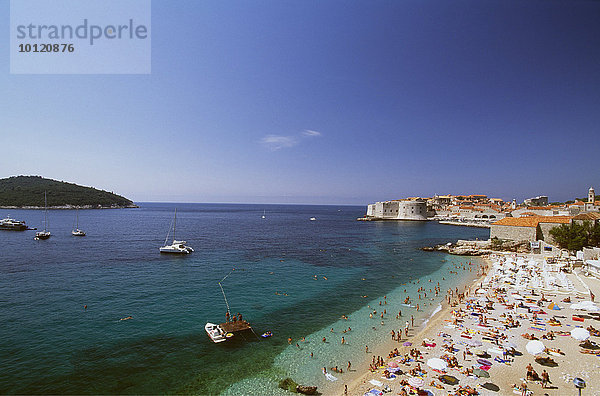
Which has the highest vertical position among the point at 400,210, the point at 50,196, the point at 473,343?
the point at 50,196

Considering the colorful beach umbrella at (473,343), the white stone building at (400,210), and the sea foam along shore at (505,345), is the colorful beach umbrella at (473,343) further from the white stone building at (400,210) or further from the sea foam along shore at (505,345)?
the white stone building at (400,210)

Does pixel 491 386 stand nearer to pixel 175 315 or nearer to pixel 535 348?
pixel 535 348

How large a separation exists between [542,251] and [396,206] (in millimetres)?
85264

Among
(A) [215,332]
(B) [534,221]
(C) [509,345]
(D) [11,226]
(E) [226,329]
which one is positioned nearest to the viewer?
(C) [509,345]

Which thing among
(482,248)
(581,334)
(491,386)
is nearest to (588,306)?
(581,334)

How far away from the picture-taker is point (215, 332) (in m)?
17.6

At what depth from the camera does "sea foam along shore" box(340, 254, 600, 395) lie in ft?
40.0

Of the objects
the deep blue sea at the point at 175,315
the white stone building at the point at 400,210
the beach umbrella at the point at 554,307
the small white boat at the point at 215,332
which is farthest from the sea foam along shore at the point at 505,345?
the white stone building at the point at 400,210

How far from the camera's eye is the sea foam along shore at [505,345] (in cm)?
1220

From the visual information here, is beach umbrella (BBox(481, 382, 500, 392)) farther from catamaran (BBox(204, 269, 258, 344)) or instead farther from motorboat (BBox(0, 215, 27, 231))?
motorboat (BBox(0, 215, 27, 231))

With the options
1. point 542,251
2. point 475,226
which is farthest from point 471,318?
point 475,226

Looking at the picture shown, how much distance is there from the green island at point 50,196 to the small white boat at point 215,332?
602ft

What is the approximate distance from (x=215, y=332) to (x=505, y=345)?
16572 millimetres

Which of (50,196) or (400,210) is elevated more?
(50,196)
